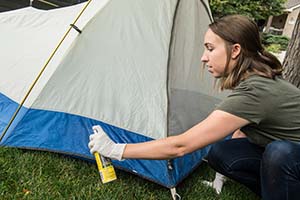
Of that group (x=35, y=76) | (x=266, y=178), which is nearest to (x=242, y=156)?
(x=266, y=178)

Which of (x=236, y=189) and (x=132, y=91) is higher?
(x=132, y=91)

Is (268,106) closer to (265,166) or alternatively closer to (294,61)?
(265,166)

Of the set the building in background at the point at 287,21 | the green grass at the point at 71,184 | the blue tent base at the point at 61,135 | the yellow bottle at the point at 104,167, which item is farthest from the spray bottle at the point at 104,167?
the building in background at the point at 287,21

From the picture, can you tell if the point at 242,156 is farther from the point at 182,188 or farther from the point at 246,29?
the point at 246,29

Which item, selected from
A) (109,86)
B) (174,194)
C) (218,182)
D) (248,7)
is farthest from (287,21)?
(174,194)

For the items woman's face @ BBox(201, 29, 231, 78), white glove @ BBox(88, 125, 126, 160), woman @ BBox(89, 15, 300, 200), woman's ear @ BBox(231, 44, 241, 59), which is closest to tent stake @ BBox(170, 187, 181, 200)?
woman @ BBox(89, 15, 300, 200)

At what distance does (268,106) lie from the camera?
1.53 m

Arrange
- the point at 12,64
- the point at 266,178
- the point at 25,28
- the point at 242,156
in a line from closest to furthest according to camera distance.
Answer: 1. the point at 266,178
2. the point at 242,156
3. the point at 12,64
4. the point at 25,28

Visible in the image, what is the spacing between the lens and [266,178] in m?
1.69

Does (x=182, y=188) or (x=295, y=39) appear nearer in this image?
(x=182, y=188)

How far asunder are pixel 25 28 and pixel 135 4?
921mm

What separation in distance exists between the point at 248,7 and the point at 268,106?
35.4ft

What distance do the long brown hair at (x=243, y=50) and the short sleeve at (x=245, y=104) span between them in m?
0.08

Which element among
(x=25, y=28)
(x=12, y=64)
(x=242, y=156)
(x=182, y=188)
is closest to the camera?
(x=242, y=156)
